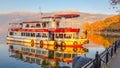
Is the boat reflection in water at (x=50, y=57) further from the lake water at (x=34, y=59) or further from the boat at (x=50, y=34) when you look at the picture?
the boat at (x=50, y=34)

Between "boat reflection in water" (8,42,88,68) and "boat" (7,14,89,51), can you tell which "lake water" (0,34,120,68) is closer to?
"boat reflection in water" (8,42,88,68)

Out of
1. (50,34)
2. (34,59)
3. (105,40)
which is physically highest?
(50,34)

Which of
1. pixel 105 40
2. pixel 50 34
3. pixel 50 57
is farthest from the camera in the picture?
pixel 105 40

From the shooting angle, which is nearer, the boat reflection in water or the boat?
the boat reflection in water

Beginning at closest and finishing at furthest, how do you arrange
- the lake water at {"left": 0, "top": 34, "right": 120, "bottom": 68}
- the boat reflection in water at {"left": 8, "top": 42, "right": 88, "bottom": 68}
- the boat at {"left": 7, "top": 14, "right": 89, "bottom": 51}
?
1. the lake water at {"left": 0, "top": 34, "right": 120, "bottom": 68}
2. the boat reflection in water at {"left": 8, "top": 42, "right": 88, "bottom": 68}
3. the boat at {"left": 7, "top": 14, "right": 89, "bottom": 51}

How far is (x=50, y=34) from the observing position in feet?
226

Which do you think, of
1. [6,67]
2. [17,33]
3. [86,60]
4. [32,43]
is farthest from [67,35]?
[86,60]

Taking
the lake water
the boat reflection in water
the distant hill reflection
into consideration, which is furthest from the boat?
the distant hill reflection

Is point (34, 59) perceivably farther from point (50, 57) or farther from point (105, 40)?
point (105, 40)

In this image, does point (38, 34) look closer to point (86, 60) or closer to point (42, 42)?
point (42, 42)

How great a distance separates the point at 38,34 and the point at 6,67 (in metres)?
39.2

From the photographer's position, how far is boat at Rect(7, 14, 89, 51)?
63531mm

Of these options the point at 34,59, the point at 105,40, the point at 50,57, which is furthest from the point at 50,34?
the point at 105,40

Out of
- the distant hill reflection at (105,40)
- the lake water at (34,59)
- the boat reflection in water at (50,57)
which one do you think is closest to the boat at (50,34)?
the boat reflection in water at (50,57)
